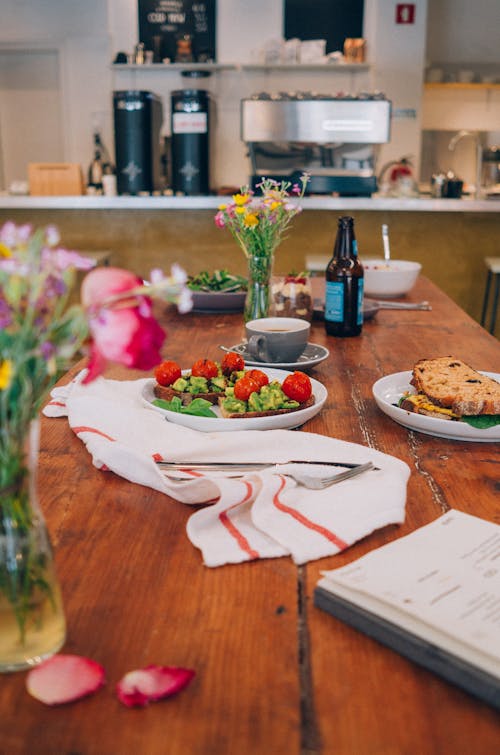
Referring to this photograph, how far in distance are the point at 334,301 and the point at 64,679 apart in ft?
4.75

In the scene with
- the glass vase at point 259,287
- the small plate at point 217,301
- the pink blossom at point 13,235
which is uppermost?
the pink blossom at point 13,235

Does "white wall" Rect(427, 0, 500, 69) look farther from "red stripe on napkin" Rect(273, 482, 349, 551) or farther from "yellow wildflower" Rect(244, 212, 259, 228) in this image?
"red stripe on napkin" Rect(273, 482, 349, 551)

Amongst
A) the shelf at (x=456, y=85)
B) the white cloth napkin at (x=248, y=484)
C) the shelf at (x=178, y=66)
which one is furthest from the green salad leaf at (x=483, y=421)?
the shelf at (x=456, y=85)

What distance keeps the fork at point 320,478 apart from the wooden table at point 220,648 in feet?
0.22

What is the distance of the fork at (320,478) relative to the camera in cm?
97

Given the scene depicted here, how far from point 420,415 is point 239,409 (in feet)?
0.95

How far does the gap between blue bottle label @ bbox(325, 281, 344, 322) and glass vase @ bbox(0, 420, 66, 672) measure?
1383 mm

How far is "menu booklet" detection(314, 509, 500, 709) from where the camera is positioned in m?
0.61

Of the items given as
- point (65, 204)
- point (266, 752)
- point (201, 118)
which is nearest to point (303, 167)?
point (201, 118)

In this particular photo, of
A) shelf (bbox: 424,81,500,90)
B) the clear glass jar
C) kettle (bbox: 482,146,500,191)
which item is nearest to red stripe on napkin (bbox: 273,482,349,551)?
the clear glass jar

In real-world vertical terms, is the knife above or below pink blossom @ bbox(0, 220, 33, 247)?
below

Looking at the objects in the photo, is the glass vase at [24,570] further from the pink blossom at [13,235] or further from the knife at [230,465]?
the knife at [230,465]

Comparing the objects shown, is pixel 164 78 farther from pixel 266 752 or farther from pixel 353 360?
pixel 266 752

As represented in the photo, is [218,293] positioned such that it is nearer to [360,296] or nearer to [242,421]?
[360,296]
